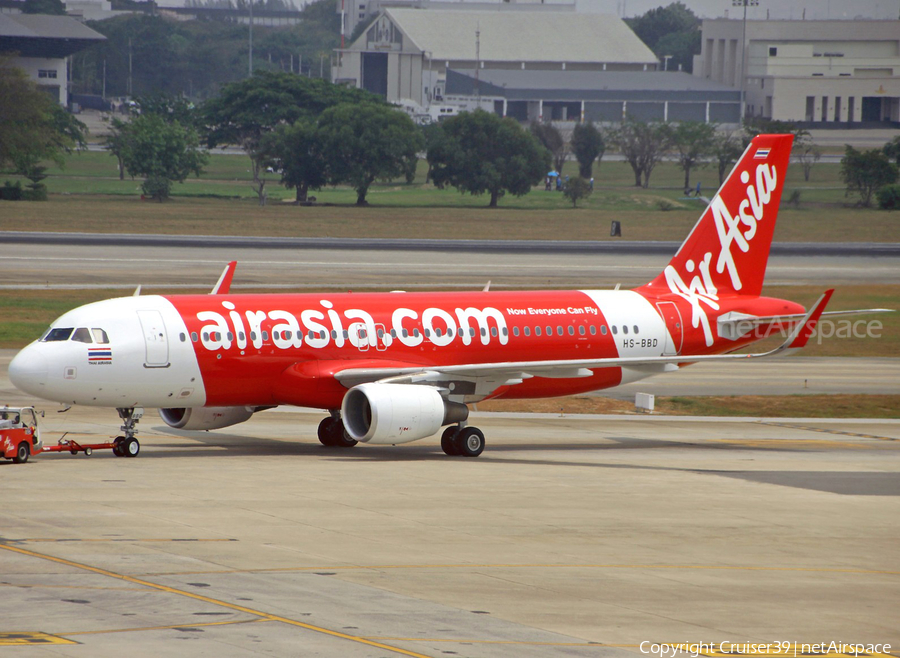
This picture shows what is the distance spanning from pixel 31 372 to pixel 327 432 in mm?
9339

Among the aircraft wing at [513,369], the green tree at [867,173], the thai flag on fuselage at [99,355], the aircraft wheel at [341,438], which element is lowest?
the aircraft wheel at [341,438]

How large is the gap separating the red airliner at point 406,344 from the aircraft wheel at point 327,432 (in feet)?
0.14

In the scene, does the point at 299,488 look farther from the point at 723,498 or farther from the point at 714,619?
the point at 714,619

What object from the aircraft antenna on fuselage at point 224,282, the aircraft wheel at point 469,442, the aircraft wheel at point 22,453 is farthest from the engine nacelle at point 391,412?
the aircraft wheel at point 22,453

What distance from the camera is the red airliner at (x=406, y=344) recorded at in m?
34.7

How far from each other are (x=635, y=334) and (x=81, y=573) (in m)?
Result: 24.6

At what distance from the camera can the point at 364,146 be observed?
153625 mm

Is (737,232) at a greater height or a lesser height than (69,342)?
→ greater

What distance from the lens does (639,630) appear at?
63.5 feet

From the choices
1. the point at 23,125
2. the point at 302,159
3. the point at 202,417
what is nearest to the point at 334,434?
the point at 202,417

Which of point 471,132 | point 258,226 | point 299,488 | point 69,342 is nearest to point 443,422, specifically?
point 299,488

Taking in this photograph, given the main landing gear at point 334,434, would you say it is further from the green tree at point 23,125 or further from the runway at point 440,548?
the green tree at point 23,125

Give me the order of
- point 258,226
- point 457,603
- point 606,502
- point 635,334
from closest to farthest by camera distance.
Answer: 1. point 457,603
2. point 606,502
3. point 635,334
4. point 258,226

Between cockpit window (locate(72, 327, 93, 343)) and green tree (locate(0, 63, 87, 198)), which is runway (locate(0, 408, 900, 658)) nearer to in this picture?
cockpit window (locate(72, 327, 93, 343))
